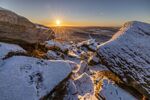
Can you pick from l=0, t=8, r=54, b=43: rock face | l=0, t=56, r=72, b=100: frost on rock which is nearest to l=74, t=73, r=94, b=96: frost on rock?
l=0, t=56, r=72, b=100: frost on rock

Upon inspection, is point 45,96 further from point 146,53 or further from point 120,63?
point 146,53

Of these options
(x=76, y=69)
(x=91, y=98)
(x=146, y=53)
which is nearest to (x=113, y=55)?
(x=146, y=53)

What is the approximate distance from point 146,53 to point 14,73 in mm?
4626

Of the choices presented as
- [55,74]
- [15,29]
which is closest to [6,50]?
[15,29]

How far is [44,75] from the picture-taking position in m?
7.64

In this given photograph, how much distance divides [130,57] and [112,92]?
4.54ft

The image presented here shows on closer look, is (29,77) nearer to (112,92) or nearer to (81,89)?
(112,92)

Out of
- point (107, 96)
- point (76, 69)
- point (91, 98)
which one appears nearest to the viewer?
point (107, 96)

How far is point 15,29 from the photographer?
33.3 ft

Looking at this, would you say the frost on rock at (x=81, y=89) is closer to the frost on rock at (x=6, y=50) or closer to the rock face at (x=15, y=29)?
the frost on rock at (x=6, y=50)

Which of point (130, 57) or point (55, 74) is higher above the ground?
point (130, 57)

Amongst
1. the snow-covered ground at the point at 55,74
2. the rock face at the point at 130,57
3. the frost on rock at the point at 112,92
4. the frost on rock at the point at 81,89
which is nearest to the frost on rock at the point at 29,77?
the snow-covered ground at the point at 55,74

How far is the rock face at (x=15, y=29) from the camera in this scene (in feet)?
32.4

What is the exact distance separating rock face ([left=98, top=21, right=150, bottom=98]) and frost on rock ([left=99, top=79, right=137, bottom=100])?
377 mm
